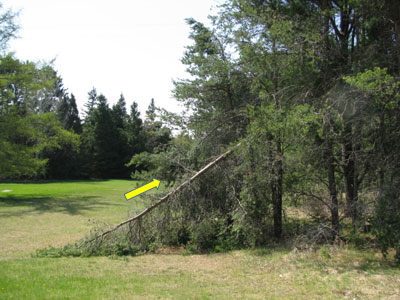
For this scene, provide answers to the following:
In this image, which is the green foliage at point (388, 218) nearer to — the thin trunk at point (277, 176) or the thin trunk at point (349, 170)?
the thin trunk at point (349, 170)

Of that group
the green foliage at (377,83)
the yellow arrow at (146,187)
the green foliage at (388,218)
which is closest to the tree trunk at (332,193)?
the green foliage at (388,218)

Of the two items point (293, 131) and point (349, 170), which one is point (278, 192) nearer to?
point (349, 170)

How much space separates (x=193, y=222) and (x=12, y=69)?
747 inches

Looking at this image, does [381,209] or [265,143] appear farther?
[265,143]

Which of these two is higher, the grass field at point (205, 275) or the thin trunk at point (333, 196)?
the thin trunk at point (333, 196)

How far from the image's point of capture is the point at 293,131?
7156 millimetres

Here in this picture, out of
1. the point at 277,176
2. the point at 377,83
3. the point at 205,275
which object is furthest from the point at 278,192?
the point at 377,83

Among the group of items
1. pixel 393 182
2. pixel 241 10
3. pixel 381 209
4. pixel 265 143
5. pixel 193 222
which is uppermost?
pixel 241 10

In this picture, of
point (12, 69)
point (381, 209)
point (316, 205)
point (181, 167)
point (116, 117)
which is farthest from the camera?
point (116, 117)

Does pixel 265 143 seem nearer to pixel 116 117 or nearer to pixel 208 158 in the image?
pixel 208 158

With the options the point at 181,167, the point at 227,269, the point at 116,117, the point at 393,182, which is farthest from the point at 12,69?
the point at 116,117

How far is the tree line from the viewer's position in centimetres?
709

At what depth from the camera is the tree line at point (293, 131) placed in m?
7.09

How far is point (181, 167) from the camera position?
1062 cm
